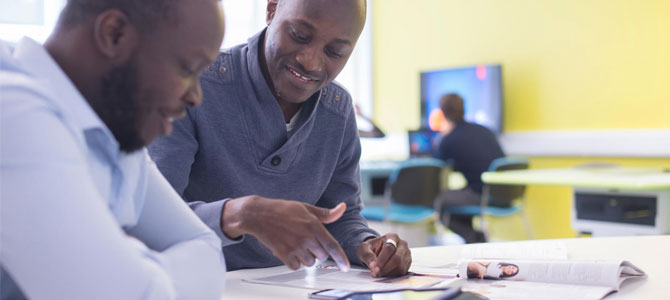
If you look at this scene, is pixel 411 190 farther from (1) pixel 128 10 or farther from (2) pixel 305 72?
(1) pixel 128 10

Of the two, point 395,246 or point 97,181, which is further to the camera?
point 395,246

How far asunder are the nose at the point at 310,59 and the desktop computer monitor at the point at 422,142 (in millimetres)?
4514

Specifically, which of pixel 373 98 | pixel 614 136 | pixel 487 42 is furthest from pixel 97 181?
pixel 373 98

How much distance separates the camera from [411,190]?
4648 millimetres

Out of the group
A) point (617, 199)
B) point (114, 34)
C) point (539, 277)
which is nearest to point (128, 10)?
point (114, 34)

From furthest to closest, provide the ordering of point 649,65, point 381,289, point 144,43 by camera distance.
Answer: point 649,65 < point 381,289 < point 144,43

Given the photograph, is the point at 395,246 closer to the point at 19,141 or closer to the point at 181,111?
the point at 181,111

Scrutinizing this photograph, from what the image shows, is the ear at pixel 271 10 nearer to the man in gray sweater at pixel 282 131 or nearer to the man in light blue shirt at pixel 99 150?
the man in gray sweater at pixel 282 131

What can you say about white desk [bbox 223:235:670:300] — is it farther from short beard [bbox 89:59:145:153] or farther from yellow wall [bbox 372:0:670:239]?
yellow wall [bbox 372:0:670:239]

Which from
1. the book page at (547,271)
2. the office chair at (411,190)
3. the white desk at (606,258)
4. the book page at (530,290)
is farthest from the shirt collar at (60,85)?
the office chair at (411,190)

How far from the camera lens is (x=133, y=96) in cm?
65

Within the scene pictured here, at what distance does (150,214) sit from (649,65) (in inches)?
187

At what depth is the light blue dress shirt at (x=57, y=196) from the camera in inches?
20.6

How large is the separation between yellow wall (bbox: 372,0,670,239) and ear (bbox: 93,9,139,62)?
15.8 feet
